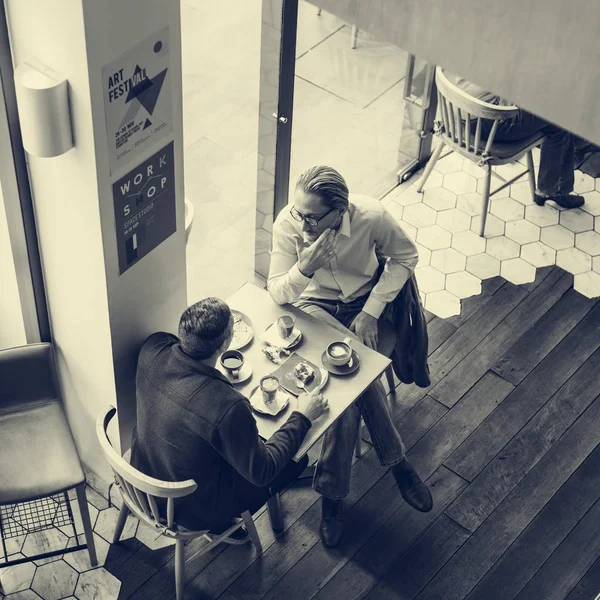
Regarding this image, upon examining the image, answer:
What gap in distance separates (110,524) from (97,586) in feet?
1.06

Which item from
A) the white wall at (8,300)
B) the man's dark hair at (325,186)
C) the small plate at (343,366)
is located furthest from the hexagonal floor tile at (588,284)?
the white wall at (8,300)

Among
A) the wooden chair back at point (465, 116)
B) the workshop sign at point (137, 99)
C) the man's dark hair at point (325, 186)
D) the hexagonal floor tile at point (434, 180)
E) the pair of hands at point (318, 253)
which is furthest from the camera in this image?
the hexagonal floor tile at point (434, 180)

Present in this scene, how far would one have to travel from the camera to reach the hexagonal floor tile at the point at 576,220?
595 cm

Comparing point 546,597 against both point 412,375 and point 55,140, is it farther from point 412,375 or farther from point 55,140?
point 55,140

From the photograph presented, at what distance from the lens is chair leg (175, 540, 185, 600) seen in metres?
3.84

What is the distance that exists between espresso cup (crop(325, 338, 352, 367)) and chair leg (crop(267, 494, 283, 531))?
81 centimetres

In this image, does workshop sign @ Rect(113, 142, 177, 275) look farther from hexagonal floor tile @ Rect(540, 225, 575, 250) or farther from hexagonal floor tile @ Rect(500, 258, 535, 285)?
hexagonal floor tile @ Rect(540, 225, 575, 250)

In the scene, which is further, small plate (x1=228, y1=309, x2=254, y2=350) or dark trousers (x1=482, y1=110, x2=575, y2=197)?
dark trousers (x1=482, y1=110, x2=575, y2=197)

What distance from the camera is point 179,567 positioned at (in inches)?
154

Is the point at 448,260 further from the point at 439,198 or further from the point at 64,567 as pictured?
the point at 64,567

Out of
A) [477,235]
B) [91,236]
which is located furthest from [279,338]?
[477,235]

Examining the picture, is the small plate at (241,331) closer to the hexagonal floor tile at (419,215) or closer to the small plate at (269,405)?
the small plate at (269,405)

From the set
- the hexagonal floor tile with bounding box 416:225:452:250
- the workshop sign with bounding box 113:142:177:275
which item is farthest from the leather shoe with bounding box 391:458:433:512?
the hexagonal floor tile with bounding box 416:225:452:250

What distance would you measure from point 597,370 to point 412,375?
4.03 feet
